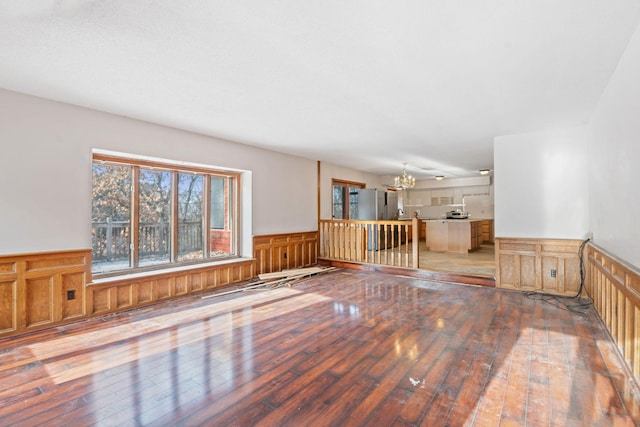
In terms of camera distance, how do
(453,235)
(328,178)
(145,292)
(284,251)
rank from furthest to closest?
(453,235)
(328,178)
(284,251)
(145,292)

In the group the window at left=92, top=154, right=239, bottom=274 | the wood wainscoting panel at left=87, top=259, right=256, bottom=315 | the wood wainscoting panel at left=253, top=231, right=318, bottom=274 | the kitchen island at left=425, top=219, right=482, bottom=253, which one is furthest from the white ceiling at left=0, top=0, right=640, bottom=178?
the kitchen island at left=425, top=219, right=482, bottom=253

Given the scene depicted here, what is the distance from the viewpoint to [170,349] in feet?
9.20

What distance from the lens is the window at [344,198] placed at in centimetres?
828

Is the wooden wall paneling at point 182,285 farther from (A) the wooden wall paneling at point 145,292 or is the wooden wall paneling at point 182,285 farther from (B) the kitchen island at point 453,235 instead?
(B) the kitchen island at point 453,235

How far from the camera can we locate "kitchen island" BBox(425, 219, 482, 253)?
8.05 m

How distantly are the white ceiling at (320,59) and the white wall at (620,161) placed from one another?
18 cm

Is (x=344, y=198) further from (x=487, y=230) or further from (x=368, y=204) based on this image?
(x=487, y=230)

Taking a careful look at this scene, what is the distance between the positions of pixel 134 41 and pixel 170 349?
255 centimetres

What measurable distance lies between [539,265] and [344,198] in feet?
15.9

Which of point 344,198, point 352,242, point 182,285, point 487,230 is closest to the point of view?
point 182,285

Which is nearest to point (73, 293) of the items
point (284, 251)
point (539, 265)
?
point (284, 251)

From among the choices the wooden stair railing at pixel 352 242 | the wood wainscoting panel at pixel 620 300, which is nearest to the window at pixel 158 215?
the wooden stair railing at pixel 352 242

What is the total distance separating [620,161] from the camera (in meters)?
2.62

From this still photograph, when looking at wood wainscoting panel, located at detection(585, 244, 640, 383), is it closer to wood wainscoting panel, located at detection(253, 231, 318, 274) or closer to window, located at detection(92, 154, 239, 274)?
wood wainscoting panel, located at detection(253, 231, 318, 274)
